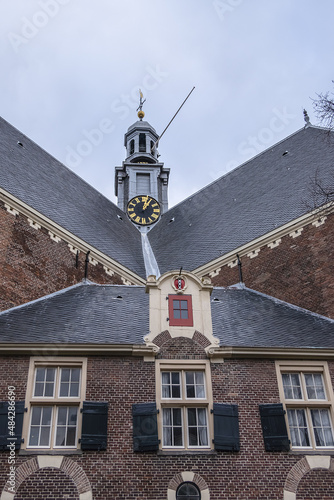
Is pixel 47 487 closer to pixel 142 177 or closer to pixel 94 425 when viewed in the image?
pixel 94 425

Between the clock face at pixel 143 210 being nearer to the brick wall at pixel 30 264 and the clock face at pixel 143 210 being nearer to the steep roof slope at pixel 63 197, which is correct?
the steep roof slope at pixel 63 197

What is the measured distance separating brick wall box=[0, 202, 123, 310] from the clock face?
397 inches

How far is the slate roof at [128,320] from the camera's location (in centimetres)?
1197

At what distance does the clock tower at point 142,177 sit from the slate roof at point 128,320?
13864 millimetres

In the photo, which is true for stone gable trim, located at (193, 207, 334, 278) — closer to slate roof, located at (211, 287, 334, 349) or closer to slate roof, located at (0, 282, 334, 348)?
slate roof, located at (211, 287, 334, 349)

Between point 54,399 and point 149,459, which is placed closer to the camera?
point 149,459

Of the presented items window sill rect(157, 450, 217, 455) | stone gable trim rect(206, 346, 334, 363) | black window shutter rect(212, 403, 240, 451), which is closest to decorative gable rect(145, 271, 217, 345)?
stone gable trim rect(206, 346, 334, 363)

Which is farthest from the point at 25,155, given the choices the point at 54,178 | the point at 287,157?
the point at 287,157

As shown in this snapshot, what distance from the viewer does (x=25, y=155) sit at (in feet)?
72.0

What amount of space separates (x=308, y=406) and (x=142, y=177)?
22.3m

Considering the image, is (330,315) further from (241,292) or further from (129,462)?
(129,462)

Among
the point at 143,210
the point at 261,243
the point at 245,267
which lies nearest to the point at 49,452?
the point at 245,267

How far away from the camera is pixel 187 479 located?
10.1 m

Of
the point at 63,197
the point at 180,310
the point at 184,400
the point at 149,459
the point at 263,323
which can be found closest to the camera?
the point at 149,459
